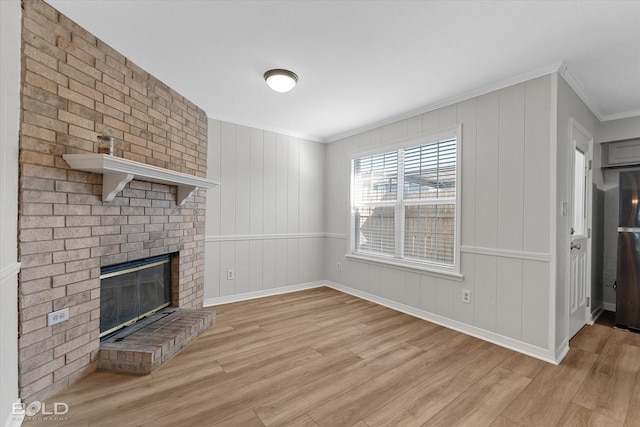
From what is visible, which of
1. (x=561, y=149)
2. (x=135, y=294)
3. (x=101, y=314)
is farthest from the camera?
(x=135, y=294)

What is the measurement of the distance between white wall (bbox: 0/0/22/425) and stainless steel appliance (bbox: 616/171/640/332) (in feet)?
16.7

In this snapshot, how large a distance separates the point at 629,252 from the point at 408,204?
2336 millimetres

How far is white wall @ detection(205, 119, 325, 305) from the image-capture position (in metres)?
3.81

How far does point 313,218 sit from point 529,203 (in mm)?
3014

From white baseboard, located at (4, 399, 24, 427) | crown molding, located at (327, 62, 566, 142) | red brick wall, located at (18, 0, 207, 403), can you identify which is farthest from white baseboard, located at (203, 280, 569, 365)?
crown molding, located at (327, 62, 566, 142)

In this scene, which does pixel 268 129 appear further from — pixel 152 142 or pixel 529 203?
pixel 529 203

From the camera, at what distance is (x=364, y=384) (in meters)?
2.07

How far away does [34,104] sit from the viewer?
1.79 m

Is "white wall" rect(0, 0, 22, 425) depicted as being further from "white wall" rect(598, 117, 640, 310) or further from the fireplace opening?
"white wall" rect(598, 117, 640, 310)

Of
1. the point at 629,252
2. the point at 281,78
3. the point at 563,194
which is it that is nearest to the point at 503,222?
the point at 563,194

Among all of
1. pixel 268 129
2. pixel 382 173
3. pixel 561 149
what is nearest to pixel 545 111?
pixel 561 149

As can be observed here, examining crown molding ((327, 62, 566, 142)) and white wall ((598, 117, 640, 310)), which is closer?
crown molding ((327, 62, 566, 142))

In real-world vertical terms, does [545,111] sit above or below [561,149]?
above

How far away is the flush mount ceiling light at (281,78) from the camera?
8.36ft
